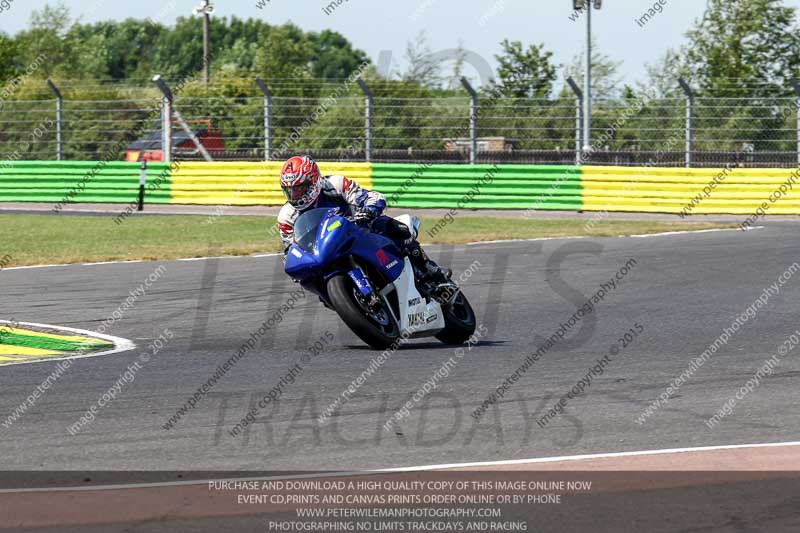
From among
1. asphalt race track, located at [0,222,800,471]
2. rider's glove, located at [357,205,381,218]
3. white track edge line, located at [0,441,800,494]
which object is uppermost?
rider's glove, located at [357,205,381,218]

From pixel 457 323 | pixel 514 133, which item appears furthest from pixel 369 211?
pixel 514 133

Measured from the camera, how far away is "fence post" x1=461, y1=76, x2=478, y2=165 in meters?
26.9

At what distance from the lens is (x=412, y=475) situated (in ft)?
19.2

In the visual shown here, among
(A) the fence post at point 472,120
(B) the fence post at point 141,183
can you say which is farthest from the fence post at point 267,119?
(A) the fence post at point 472,120

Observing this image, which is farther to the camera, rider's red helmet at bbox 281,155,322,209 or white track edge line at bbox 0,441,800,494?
rider's red helmet at bbox 281,155,322,209

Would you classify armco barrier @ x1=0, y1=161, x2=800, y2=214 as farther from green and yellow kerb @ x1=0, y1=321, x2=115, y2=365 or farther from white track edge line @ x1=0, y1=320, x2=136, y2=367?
green and yellow kerb @ x1=0, y1=321, x2=115, y2=365

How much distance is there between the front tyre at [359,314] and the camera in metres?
9.37

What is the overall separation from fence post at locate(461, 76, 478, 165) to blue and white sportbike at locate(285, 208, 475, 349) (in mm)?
17099

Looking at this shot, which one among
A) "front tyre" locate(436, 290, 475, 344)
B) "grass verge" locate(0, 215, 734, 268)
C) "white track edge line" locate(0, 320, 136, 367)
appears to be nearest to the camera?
"white track edge line" locate(0, 320, 136, 367)

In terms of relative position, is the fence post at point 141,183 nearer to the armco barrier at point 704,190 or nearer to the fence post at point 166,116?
the fence post at point 166,116

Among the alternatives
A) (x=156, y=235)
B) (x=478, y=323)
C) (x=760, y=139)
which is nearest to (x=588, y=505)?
(x=478, y=323)

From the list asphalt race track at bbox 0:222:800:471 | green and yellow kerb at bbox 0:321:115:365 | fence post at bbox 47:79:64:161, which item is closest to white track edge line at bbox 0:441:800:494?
asphalt race track at bbox 0:222:800:471

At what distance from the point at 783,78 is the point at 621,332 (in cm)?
2658

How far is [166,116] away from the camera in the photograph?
94.9ft
